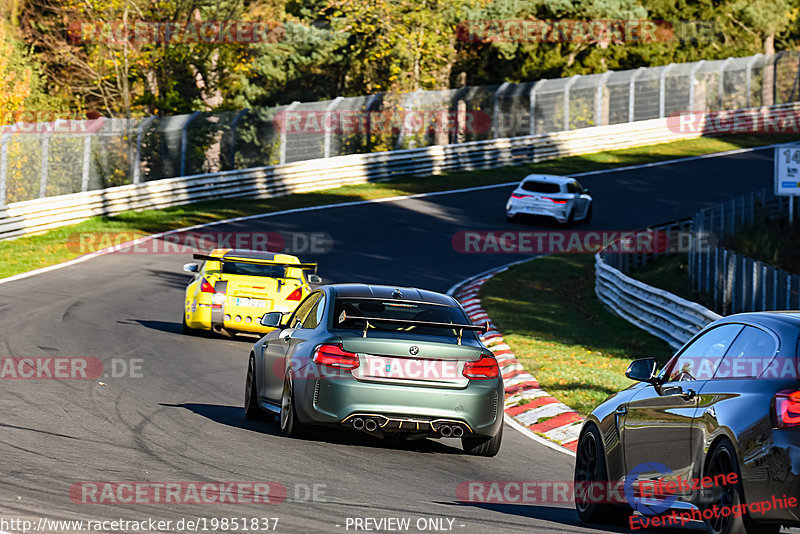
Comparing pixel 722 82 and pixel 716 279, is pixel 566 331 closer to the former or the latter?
pixel 716 279

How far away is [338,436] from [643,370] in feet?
14.0

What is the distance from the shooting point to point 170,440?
10531mm

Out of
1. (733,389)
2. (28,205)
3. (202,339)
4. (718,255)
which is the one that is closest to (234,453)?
(733,389)

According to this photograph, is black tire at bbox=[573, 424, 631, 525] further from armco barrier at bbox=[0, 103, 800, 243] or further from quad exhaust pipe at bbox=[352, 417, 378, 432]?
armco barrier at bbox=[0, 103, 800, 243]

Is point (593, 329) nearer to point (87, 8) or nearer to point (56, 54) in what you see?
point (87, 8)

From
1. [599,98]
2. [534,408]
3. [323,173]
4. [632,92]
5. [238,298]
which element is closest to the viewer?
[534,408]

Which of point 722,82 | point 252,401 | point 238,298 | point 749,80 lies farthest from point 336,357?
point 749,80

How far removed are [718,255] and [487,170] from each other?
2291 cm

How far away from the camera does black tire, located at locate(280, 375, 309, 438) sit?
35.2 feet

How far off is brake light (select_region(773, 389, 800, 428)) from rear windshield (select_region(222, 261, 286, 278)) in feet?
41.7

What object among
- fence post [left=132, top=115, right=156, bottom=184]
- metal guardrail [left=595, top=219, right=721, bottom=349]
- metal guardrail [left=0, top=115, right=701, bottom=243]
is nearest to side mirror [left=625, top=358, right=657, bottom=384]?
metal guardrail [left=595, top=219, right=721, bottom=349]

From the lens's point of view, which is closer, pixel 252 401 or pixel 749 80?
pixel 252 401

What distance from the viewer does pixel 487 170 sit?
44.3 meters

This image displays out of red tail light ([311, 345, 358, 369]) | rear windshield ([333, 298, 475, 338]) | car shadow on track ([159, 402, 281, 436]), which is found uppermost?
rear windshield ([333, 298, 475, 338])
